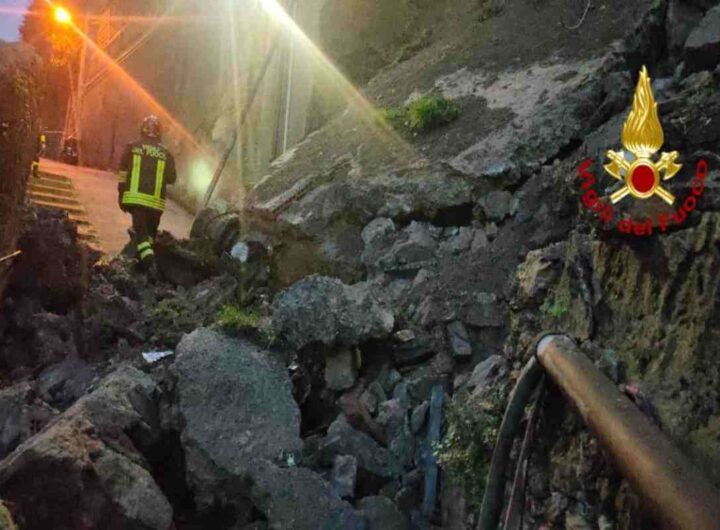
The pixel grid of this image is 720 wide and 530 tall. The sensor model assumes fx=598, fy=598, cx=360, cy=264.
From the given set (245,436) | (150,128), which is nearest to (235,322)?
(245,436)

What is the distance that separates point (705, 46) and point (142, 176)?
6.05 m

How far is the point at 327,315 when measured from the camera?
451 centimetres

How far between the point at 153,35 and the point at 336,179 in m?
13.3

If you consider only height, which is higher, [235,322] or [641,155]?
[641,155]

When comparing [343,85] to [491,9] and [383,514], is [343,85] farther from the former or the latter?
[383,514]

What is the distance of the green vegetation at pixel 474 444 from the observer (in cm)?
289

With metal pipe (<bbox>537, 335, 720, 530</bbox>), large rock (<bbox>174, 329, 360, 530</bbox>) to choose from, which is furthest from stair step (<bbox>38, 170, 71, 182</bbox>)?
metal pipe (<bbox>537, 335, 720, 530</bbox>)

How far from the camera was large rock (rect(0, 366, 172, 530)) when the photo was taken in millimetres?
3180

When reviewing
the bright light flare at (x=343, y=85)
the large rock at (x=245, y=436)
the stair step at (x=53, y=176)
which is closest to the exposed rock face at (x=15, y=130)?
the large rock at (x=245, y=436)

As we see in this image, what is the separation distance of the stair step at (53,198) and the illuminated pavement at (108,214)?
0.15m

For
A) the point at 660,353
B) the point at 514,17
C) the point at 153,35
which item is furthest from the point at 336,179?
the point at 153,35

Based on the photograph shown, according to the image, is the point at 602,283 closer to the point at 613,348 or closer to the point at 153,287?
the point at 613,348

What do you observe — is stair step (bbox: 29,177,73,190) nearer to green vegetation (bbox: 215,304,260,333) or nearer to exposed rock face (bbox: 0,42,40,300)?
exposed rock face (bbox: 0,42,40,300)

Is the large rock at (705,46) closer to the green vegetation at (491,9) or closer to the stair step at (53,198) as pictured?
the green vegetation at (491,9)
